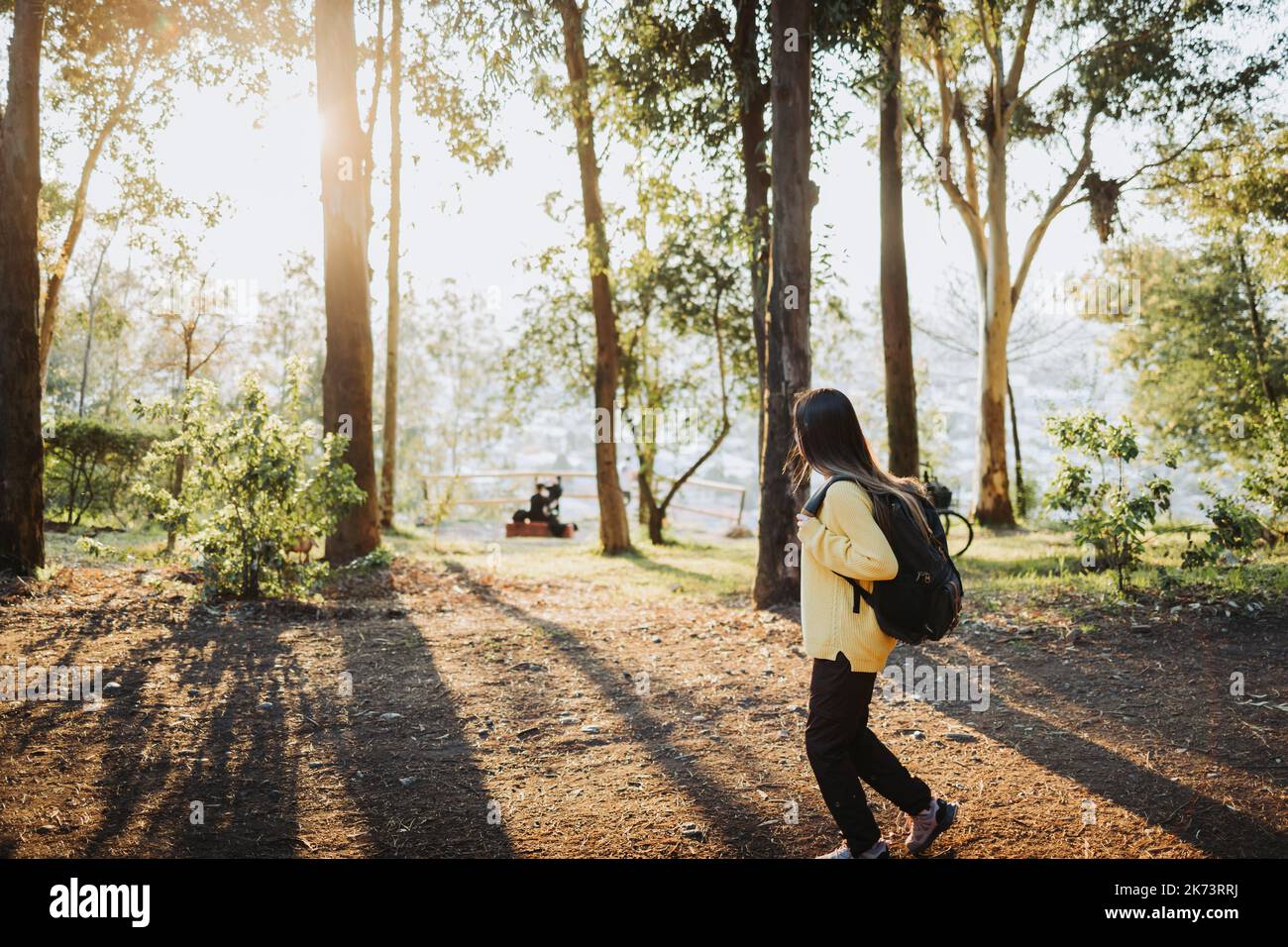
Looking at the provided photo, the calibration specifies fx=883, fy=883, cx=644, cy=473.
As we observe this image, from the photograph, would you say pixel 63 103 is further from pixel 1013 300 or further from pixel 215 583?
pixel 1013 300

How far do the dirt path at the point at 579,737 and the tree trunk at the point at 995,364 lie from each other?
930 cm

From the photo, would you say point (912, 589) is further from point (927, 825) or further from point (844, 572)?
point (927, 825)

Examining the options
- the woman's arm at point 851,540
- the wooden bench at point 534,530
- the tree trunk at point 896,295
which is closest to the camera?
the woman's arm at point 851,540

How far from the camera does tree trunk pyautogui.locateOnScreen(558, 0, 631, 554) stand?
42.6 ft

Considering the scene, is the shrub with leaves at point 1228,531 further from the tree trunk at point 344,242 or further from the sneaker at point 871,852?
the tree trunk at point 344,242

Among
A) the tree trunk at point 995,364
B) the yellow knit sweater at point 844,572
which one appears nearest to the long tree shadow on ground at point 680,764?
the yellow knit sweater at point 844,572

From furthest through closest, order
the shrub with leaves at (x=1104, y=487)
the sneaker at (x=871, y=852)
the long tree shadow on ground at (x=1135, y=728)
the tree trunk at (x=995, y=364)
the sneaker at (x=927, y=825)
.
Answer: the tree trunk at (x=995, y=364) < the shrub with leaves at (x=1104, y=487) < the long tree shadow on ground at (x=1135, y=728) < the sneaker at (x=927, y=825) < the sneaker at (x=871, y=852)

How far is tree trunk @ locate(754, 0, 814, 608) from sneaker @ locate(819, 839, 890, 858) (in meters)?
4.75

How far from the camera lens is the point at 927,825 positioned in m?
3.35

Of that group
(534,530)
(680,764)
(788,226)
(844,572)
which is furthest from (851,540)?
(534,530)

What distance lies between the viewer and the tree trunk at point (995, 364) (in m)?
16.2

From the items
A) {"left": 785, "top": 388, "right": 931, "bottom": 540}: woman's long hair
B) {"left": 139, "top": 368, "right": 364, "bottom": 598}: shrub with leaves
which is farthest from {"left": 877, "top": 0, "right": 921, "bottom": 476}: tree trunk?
{"left": 785, "top": 388, "right": 931, "bottom": 540}: woman's long hair

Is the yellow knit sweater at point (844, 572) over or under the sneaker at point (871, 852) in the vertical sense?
Answer: over

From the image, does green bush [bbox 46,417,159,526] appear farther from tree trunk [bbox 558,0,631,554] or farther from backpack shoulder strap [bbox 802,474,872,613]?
backpack shoulder strap [bbox 802,474,872,613]
